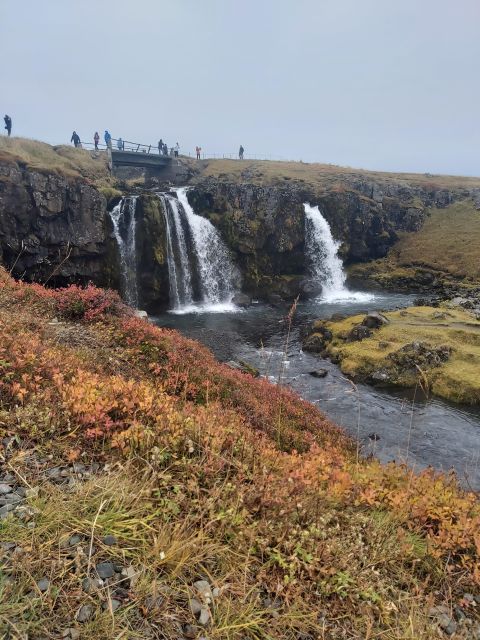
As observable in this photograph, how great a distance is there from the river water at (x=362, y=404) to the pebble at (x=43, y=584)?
4089 millimetres

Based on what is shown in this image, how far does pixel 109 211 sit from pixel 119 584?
3823 cm

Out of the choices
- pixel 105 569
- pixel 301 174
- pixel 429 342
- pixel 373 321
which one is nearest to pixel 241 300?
pixel 373 321

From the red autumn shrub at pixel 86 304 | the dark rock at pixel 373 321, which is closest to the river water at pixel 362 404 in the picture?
the dark rock at pixel 373 321

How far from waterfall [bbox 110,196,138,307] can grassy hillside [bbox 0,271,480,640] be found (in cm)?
3090

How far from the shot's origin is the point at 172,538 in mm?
3764

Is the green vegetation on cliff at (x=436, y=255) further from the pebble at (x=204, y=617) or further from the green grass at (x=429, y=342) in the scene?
the pebble at (x=204, y=617)

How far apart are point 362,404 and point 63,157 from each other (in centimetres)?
4638

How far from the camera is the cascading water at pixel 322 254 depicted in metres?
46.2

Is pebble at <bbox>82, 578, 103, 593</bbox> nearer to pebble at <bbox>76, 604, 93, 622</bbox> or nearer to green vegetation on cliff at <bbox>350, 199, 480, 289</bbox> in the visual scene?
pebble at <bbox>76, 604, 93, 622</bbox>

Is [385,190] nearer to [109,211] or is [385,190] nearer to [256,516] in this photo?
[109,211]

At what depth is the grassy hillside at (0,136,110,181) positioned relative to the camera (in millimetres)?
38472

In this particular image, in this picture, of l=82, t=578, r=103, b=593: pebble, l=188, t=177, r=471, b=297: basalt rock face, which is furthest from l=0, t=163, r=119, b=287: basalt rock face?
l=82, t=578, r=103, b=593: pebble

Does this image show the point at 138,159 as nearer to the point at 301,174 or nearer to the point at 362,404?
the point at 301,174

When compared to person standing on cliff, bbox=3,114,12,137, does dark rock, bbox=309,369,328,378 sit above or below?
below
